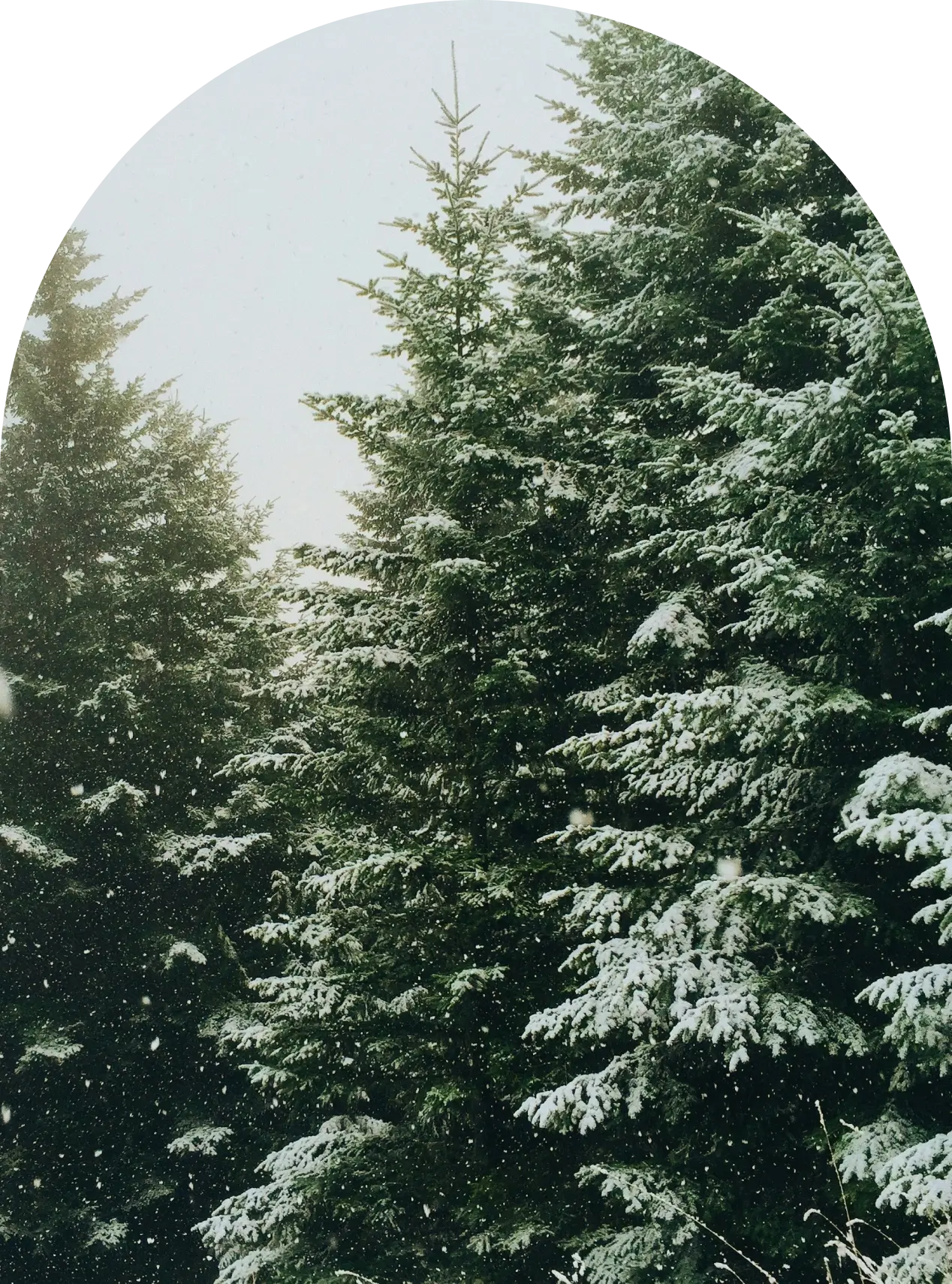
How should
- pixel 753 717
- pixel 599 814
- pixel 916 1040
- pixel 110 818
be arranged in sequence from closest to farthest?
pixel 916 1040 → pixel 753 717 → pixel 599 814 → pixel 110 818

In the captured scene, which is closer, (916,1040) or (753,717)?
(916,1040)

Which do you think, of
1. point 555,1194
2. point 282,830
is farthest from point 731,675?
point 282,830

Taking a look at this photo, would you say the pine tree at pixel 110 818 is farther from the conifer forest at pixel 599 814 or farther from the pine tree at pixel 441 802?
the pine tree at pixel 441 802

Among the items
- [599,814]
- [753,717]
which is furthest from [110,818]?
[753,717]

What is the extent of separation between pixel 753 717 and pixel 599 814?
95.7 inches

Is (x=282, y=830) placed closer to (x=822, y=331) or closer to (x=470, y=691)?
(x=470, y=691)

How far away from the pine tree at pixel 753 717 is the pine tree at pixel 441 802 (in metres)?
0.51

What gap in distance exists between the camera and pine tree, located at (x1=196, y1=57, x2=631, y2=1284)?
6.65 m

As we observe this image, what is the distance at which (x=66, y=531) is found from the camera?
1220 centimetres

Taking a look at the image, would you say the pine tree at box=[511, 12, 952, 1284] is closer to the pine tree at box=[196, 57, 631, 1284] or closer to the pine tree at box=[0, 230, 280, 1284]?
the pine tree at box=[196, 57, 631, 1284]

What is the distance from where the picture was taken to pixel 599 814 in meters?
7.70

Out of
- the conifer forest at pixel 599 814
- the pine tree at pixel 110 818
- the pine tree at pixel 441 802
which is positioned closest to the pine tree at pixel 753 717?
the conifer forest at pixel 599 814

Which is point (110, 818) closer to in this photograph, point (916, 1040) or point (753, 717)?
point (753, 717)

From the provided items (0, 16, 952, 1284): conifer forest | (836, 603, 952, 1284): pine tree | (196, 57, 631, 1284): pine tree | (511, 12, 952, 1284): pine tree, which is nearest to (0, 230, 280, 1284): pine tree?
(0, 16, 952, 1284): conifer forest
